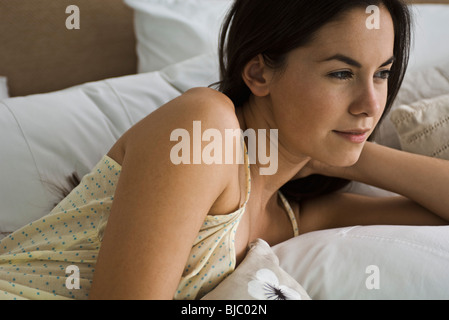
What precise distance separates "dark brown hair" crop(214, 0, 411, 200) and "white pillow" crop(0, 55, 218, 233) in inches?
12.6

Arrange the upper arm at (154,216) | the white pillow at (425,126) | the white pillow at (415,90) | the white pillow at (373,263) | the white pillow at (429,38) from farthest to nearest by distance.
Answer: the white pillow at (429,38) < the white pillow at (415,90) < the white pillow at (425,126) < the white pillow at (373,263) < the upper arm at (154,216)

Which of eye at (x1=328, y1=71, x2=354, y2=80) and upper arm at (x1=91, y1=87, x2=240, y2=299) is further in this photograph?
eye at (x1=328, y1=71, x2=354, y2=80)

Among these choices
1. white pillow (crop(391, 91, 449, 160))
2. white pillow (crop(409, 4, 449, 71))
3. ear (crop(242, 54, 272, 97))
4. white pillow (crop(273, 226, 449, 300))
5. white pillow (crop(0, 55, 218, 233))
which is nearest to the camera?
white pillow (crop(273, 226, 449, 300))

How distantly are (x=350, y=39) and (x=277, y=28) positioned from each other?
0.41ft

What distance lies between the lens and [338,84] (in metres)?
0.88

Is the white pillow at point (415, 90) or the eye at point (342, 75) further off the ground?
the eye at point (342, 75)

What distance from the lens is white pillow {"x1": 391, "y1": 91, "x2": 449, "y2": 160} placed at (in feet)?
4.01

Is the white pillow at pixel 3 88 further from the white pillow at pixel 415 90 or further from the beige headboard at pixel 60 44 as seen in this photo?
the white pillow at pixel 415 90

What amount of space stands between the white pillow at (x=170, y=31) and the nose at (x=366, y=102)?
2.35 feet

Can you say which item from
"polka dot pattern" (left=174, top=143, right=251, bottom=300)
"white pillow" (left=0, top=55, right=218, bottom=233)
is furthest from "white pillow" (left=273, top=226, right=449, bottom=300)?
"white pillow" (left=0, top=55, right=218, bottom=233)

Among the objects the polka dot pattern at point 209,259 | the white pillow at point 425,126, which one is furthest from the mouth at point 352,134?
the white pillow at point 425,126

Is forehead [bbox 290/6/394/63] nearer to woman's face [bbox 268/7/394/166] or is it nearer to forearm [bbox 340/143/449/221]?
woman's face [bbox 268/7/394/166]

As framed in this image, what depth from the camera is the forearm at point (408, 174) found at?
1.14m

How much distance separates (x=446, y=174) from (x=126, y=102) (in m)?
0.76
